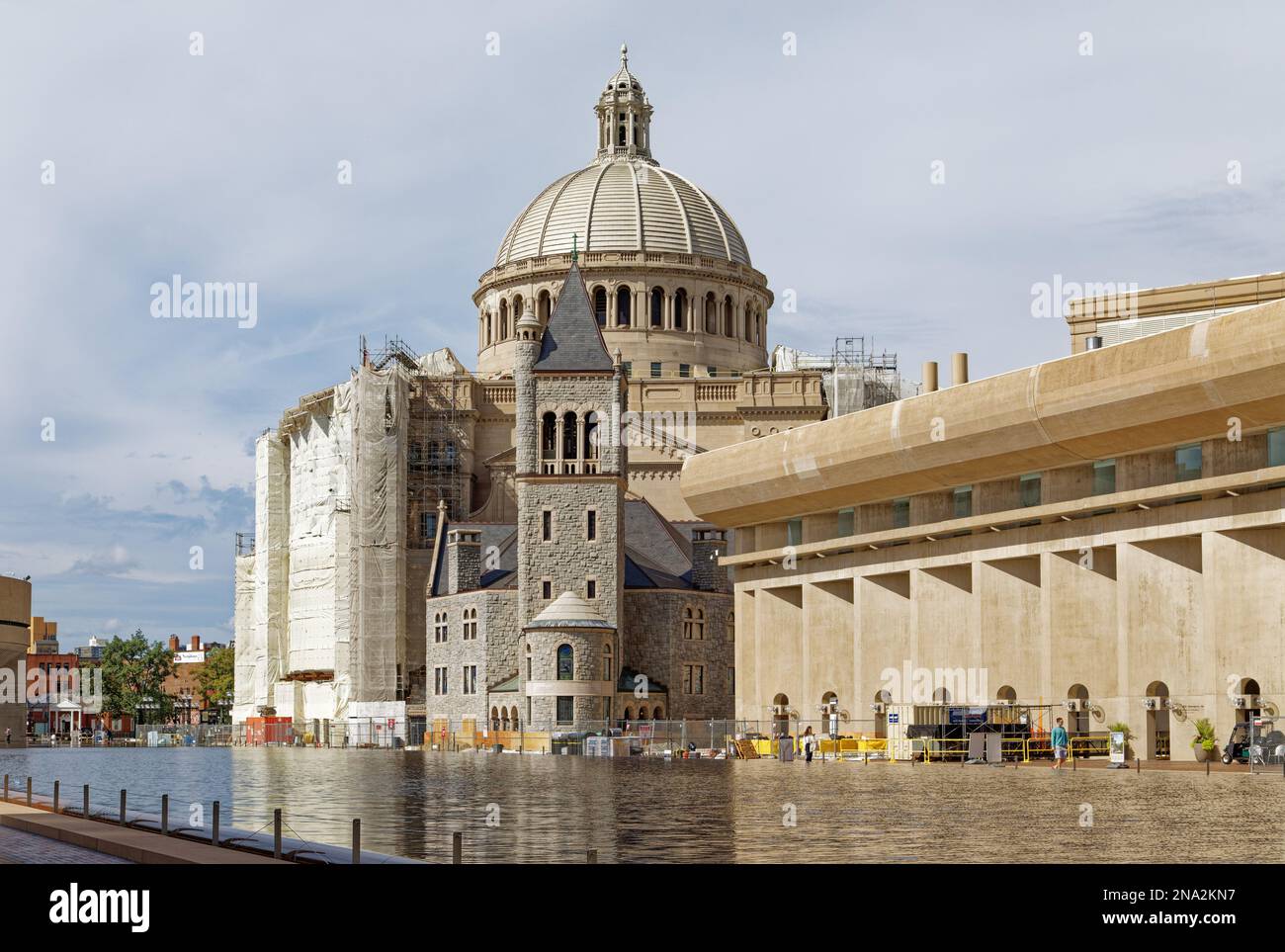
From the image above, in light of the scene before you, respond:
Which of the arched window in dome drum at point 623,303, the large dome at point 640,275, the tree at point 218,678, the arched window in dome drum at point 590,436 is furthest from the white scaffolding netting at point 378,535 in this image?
the tree at point 218,678

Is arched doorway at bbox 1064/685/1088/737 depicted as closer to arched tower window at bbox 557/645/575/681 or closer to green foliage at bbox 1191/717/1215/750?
green foliage at bbox 1191/717/1215/750

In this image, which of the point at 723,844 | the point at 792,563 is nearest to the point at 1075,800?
the point at 723,844

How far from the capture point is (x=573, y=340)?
10125 cm

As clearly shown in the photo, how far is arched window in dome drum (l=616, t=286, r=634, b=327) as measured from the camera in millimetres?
Result: 121062

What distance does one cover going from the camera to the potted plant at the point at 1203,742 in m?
55.2

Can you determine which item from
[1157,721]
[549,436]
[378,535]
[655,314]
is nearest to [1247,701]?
[1157,721]

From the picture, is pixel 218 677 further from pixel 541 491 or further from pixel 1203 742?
pixel 1203 742

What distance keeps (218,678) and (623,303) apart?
69277 millimetres

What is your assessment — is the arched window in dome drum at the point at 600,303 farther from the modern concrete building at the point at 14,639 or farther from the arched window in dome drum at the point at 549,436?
the modern concrete building at the point at 14,639

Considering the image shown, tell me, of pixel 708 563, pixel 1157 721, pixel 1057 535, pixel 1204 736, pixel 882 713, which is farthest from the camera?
A: pixel 708 563

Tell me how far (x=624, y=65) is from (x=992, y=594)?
80.8 metres

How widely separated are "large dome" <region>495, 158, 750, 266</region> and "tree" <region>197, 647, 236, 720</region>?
61207 mm

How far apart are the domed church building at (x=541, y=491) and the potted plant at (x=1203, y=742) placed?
134 feet
